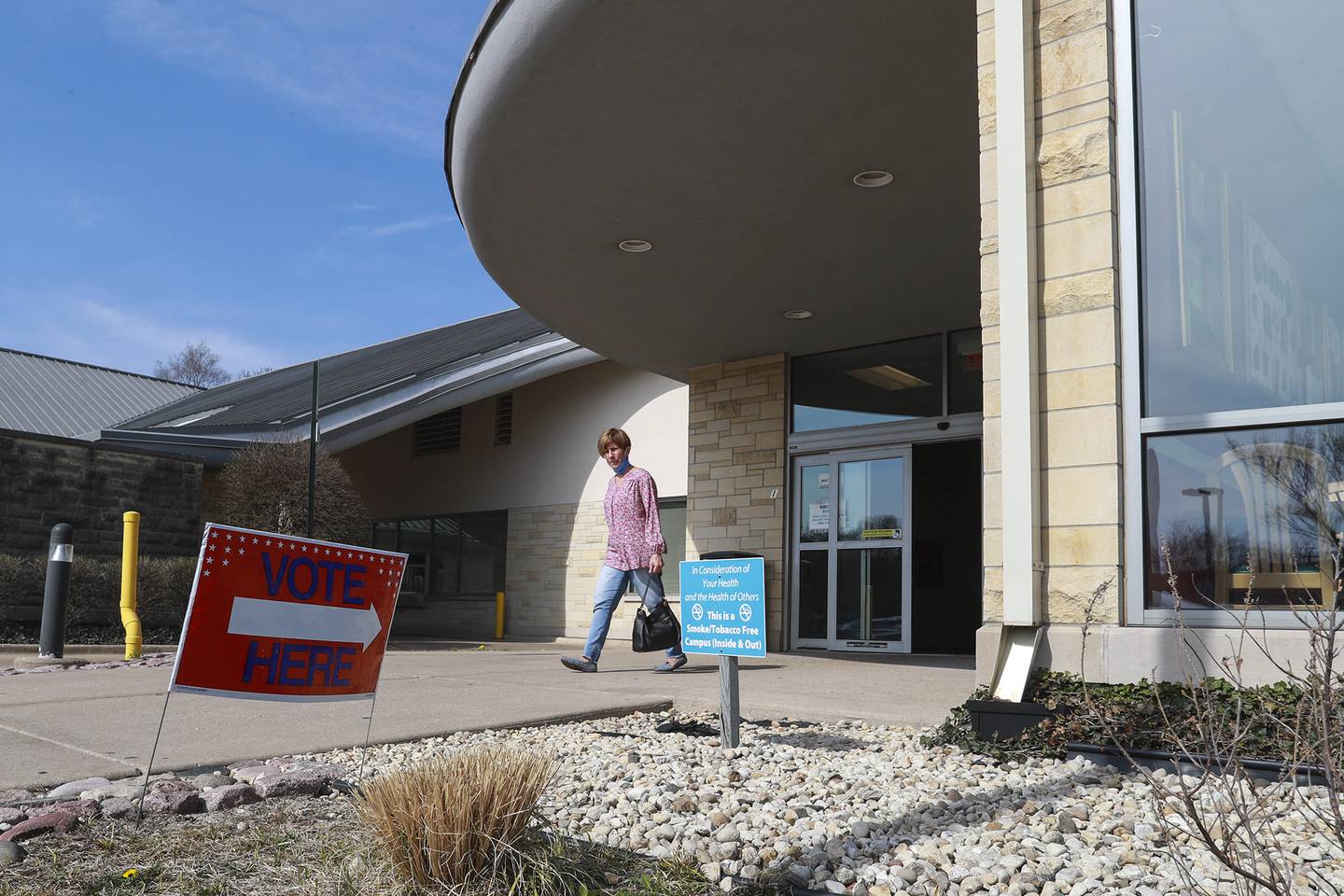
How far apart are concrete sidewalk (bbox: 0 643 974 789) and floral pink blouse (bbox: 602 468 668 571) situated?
825 mm

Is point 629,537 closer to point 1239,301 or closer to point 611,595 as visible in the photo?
point 611,595

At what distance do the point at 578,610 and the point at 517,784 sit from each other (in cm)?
1376

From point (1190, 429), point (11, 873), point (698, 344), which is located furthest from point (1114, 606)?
point (698, 344)

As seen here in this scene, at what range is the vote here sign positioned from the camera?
4035 mm

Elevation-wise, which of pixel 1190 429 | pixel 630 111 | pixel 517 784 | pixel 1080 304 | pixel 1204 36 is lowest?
pixel 517 784

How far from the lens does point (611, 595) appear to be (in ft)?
24.9

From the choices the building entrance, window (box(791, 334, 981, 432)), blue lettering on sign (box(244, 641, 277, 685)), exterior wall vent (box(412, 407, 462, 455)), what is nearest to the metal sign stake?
blue lettering on sign (box(244, 641, 277, 685))

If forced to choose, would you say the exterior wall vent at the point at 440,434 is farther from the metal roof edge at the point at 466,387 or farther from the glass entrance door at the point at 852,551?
the glass entrance door at the point at 852,551

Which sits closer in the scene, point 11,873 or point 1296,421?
point 11,873

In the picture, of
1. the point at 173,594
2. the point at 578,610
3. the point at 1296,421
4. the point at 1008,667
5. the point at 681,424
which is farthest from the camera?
the point at 578,610

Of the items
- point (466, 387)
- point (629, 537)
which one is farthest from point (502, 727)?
point (466, 387)

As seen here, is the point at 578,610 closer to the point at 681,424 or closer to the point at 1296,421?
the point at 681,424

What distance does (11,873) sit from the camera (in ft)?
8.54

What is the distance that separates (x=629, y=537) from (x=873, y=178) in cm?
303
